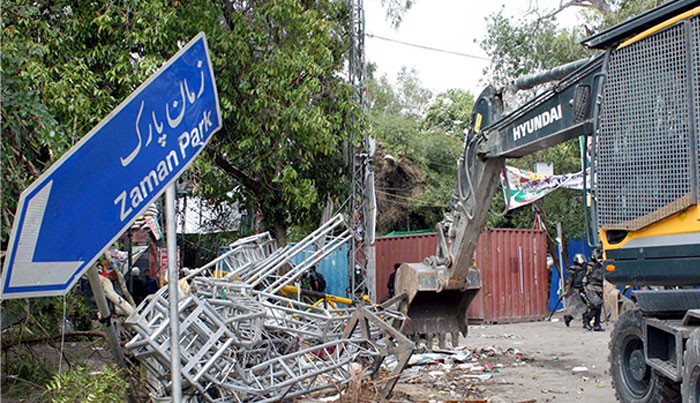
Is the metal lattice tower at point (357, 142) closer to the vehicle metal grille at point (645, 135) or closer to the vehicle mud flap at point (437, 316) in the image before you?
the vehicle mud flap at point (437, 316)

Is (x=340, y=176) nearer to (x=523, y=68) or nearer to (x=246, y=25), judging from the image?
(x=246, y=25)

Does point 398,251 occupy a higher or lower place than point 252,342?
higher

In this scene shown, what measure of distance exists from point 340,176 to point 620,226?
366 inches

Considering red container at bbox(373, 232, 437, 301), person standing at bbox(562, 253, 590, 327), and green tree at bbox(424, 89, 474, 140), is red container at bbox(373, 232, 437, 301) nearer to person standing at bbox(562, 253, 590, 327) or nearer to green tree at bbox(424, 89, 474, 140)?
person standing at bbox(562, 253, 590, 327)

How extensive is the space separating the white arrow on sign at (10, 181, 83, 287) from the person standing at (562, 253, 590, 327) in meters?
13.5

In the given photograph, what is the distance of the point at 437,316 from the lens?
904 centimetres

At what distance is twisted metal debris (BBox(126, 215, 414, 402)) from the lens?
561cm

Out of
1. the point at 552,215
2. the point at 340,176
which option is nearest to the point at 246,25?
Answer: the point at 340,176

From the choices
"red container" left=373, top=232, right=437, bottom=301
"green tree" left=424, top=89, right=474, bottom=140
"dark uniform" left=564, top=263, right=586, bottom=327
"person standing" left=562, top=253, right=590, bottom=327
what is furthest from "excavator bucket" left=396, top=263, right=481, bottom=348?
"green tree" left=424, top=89, right=474, bottom=140

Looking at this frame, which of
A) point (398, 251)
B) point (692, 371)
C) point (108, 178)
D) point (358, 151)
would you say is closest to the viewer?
point (108, 178)

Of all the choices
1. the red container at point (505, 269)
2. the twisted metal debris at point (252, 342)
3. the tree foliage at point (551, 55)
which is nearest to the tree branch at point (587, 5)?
the tree foliage at point (551, 55)

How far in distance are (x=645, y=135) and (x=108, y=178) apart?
13.3ft

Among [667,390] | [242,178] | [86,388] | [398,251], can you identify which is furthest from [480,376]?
[398,251]

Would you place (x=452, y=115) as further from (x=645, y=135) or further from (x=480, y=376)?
(x=645, y=135)
